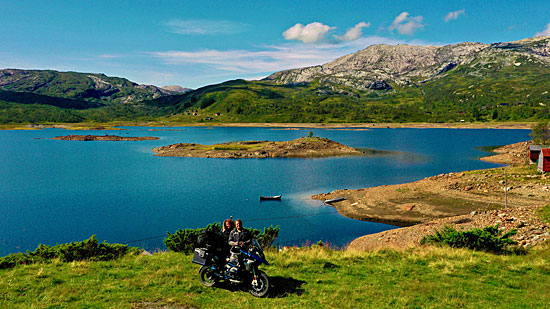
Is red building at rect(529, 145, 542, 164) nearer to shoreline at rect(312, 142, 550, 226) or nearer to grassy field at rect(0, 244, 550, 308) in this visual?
shoreline at rect(312, 142, 550, 226)

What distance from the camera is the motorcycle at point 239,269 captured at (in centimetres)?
1414

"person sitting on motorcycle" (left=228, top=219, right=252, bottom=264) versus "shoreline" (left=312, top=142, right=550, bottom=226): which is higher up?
"person sitting on motorcycle" (left=228, top=219, right=252, bottom=264)

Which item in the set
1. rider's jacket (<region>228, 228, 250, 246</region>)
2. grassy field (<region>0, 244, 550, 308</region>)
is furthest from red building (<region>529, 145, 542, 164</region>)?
rider's jacket (<region>228, 228, 250, 246</region>)

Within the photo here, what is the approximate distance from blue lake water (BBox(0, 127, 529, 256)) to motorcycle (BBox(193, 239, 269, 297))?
25649 mm

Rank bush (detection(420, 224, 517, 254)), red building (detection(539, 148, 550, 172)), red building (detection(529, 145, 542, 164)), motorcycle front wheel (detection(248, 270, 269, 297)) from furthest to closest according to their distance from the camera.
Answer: red building (detection(529, 145, 542, 164)), red building (detection(539, 148, 550, 172)), bush (detection(420, 224, 517, 254)), motorcycle front wheel (detection(248, 270, 269, 297))

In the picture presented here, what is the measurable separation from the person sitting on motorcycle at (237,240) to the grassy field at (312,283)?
5.57ft

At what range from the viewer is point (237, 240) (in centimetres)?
1420

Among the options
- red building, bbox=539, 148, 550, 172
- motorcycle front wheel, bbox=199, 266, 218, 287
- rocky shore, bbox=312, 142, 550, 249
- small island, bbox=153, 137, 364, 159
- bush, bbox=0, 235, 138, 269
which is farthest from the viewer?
small island, bbox=153, 137, 364, 159

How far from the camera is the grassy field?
1364cm

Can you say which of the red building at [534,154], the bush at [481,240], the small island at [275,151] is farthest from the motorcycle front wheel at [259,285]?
the small island at [275,151]

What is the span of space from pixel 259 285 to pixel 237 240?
2.14 m

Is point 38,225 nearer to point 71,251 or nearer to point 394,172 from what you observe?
point 71,251

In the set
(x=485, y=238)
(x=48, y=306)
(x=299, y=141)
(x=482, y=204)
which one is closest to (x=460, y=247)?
(x=485, y=238)

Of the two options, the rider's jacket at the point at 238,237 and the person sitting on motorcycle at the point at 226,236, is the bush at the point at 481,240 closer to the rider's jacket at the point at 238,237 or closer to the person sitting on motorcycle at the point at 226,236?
the rider's jacket at the point at 238,237
